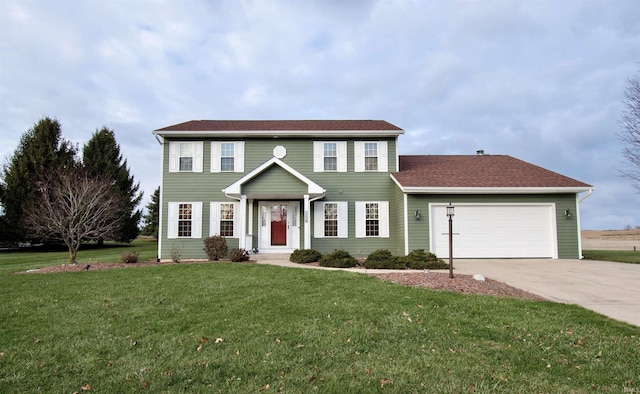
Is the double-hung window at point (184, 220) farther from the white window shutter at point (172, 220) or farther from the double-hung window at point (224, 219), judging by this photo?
the double-hung window at point (224, 219)

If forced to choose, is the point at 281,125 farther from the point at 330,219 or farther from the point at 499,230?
the point at 499,230

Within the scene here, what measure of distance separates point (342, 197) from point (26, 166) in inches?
954

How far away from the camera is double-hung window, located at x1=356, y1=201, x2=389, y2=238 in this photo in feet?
50.8

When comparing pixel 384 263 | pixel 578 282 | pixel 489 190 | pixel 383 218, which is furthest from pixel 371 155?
pixel 578 282

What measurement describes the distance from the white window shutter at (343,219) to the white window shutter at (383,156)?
2.24 meters

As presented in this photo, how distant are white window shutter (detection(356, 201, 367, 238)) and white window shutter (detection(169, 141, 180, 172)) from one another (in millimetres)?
8025

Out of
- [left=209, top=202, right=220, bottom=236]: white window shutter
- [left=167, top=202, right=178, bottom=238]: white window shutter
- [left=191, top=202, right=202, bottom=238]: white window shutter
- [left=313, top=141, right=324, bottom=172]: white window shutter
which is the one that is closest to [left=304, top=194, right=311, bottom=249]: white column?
[left=313, top=141, right=324, bottom=172]: white window shutter

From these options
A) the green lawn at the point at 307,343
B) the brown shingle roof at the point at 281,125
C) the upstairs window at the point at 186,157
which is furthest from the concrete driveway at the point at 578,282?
the upstairs window at the point at 186,157

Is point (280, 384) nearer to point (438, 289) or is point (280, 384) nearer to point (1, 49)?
point (438, 289)

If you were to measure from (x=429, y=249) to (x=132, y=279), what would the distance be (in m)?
10.1

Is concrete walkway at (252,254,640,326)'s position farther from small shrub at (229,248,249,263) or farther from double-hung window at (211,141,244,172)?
double-hung window at (211,141,244,172)

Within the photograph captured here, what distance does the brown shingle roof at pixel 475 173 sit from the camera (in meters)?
14.3

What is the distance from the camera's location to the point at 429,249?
1388cm

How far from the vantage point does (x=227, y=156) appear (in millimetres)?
15852
